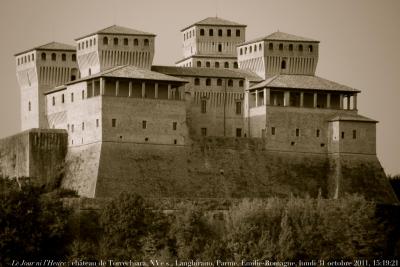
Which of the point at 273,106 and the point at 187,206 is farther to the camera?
the point at 273,106

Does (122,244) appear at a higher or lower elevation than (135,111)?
lower

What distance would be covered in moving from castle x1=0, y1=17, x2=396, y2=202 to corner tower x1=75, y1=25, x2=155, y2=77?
57 mm

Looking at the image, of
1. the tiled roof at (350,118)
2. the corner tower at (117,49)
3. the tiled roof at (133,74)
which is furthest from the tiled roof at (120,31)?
the tiled roof at (350,118)

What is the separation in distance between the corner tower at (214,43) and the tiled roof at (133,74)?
11.6 meters

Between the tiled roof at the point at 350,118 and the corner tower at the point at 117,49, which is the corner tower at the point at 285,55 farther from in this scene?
the corner tower at the point at 117,49

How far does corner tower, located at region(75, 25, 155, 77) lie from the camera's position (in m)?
112

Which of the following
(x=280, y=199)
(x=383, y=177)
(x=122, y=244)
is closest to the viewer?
(x=122, y=244)

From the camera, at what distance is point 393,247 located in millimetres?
106125

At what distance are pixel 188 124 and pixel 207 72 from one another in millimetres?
3728

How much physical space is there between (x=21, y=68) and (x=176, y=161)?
15.9 meters

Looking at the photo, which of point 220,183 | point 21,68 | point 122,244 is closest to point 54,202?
point 122,244

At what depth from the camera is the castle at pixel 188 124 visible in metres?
108

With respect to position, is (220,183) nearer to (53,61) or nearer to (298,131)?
(298,131)

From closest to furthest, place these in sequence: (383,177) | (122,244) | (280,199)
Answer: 1. (122,244)
2. (280,199)
3. (383,177)
